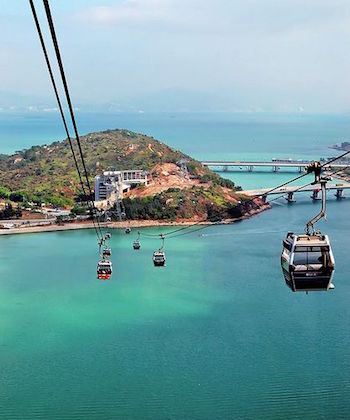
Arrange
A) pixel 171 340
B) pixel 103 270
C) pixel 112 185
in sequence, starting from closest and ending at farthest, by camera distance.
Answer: pixel 103 270 → pixel 171 340 → pixel 112 185

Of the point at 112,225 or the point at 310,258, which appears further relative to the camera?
→ the point at 112,225

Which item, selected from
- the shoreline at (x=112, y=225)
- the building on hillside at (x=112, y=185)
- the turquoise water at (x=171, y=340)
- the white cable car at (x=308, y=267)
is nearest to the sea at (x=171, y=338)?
the turquoise water at (x=171, y=340)

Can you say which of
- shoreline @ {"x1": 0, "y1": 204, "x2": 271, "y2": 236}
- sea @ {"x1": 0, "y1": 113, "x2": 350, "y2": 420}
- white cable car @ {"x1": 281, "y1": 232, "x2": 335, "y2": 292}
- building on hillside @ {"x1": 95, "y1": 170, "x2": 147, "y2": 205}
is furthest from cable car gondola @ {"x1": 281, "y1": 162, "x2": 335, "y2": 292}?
building on hillside @ {"x1": 95, "y1": 170, "x2": 147, "y2": 205}

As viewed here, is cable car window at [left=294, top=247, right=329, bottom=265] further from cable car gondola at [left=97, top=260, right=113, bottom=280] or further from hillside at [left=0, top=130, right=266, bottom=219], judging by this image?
hillside at [left=0, top=130, right=266, bottom=219]

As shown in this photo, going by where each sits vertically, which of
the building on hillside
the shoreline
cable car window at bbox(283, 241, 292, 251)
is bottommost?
the shoreline

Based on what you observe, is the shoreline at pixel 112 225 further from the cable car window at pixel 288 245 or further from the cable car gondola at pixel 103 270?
the cable car window at pixel 288 245

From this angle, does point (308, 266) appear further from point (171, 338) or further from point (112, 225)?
point (112, 225)

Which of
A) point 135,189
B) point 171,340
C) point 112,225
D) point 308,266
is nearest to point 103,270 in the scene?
point 171,340
